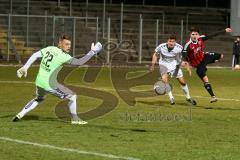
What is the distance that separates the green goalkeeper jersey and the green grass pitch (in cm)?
82

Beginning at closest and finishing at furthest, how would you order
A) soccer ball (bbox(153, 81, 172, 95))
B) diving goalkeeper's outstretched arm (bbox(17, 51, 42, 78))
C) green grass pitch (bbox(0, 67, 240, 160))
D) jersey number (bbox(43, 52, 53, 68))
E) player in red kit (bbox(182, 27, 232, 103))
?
green grass pitch (bbox(0, 67, 240, 160)) < diving goalkeeper's outstretched arm (bbox(17, 51, 42, 78)) < jersey number (bbox(43, 52, 53, 68)) < player in red kit (bbox(182, 27, 232, 103)) < soccer ball (bbox(153, 81, 172, 95))

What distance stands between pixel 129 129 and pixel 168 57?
6.95 meters

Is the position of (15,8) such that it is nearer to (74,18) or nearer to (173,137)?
(74,18)

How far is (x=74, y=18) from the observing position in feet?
144

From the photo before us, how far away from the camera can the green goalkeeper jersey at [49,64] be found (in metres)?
13.3

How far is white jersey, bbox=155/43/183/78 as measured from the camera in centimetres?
1919

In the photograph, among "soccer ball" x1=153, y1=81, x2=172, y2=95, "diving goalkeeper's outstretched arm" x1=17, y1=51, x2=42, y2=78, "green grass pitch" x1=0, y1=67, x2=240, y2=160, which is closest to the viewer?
"green grass pitch" x1=0, y1=67, x2=240, y2=160

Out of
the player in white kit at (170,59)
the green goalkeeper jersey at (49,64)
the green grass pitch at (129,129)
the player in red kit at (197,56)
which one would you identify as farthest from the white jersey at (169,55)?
the green goalkeeper jersey at (49,64)

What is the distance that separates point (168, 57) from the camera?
63.3ft

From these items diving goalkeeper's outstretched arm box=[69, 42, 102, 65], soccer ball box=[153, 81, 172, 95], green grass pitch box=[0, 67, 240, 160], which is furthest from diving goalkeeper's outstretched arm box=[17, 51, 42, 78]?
soccer ball box=[153, 81, 172, 95]

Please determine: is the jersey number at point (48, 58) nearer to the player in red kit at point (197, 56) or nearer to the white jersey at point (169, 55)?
the white jersey at point (169, 55)

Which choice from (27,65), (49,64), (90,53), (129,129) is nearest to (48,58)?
(49,64)

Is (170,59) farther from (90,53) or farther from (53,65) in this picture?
(53,65)

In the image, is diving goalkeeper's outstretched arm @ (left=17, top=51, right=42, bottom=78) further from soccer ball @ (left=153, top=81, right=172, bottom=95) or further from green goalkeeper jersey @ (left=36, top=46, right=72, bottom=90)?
soccer ball @ (left=153, top=81, right=172, bottom=95)
